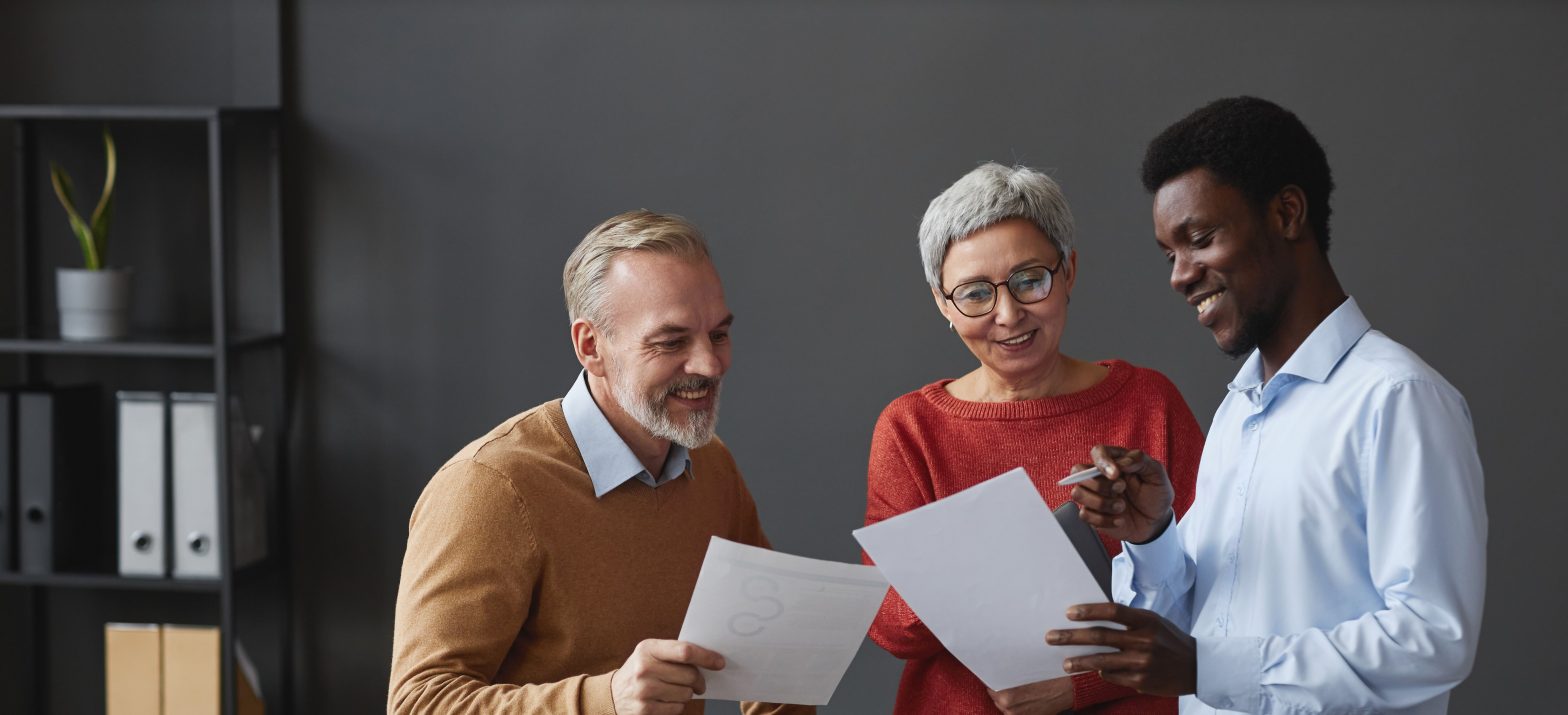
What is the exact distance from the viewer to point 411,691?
162 cm

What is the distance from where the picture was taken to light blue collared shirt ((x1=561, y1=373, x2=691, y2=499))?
1.79 m

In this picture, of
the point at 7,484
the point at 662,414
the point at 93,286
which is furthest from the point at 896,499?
the point at 7,484

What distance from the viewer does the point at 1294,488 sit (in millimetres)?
1469

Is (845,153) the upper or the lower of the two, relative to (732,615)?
upper

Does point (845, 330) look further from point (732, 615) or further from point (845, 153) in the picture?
point (732, 615)

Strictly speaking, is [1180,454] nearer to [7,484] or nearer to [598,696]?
[598,696]

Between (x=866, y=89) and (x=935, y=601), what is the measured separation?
6.04 feet

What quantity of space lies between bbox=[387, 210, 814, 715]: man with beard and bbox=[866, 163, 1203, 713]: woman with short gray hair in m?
0.24

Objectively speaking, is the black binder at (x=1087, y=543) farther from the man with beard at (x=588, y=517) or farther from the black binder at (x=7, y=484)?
the black binder at (x=7, y=484)

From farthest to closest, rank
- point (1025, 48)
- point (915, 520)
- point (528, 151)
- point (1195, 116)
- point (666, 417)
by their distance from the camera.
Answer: point (528, 151) < point (1025, 48) < point (666, 417) < point (1195, 116) < point (915, 520)

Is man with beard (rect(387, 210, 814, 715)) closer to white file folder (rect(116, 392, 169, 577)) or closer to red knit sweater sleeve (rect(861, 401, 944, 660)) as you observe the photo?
red knit sweater sleeve (rect(861, 401, 944, 660))

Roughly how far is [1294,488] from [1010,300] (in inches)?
23.9

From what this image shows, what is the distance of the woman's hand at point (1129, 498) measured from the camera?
161 centimetres

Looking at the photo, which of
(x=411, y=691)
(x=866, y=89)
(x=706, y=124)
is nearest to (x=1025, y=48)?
(x=866, y=89)
